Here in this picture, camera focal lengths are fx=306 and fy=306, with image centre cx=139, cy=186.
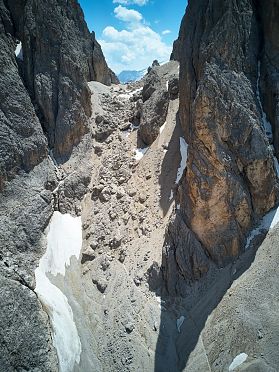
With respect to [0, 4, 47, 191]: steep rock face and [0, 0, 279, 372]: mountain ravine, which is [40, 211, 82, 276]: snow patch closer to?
[0, 0, 279, 372]: mountain ravine

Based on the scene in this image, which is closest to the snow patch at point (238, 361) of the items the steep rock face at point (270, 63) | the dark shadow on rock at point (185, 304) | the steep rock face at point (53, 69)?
the dark shadow on rock at point (185, 304)

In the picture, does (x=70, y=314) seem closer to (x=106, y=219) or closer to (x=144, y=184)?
(x=106, y=219)

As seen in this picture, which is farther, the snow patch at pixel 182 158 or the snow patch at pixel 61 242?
the snow patch at pixel 182 158

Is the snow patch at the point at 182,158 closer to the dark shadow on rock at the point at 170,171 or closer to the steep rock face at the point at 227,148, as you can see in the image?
the dark shadow on rock at the point at 170,171

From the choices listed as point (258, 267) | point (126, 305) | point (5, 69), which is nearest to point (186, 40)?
point (5, 69)

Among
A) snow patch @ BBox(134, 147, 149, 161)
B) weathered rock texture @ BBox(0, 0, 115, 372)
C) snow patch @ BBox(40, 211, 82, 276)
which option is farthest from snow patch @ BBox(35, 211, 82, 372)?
snow patch @ BBox(134, 147, 149, 161)
